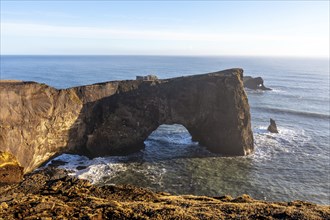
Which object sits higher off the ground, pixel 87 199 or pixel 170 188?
pixel 87 199

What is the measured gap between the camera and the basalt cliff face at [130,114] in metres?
34.2

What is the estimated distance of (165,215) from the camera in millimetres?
16719

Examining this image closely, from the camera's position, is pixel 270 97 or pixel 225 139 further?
pixel 270 97

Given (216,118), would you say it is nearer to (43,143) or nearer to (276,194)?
(276,194)

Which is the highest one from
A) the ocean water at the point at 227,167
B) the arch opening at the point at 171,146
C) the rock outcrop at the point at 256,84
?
the rock outcrop at the point at 256,84

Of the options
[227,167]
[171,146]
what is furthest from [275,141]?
[171,146]

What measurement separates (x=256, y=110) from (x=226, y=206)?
58.8m

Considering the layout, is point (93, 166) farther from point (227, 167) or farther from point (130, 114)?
point (227, 167)

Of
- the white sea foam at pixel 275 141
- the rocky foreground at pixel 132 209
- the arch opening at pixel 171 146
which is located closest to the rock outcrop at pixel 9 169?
the rocky foreground at pixel 132 209

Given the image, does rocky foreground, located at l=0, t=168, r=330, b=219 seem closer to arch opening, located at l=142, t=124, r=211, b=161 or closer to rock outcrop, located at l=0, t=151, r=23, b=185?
rock outcrop, located at l=0, t=151, r=23, b=185

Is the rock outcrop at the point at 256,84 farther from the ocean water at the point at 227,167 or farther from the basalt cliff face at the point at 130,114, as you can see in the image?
the basalt cliff face at the point at 130,114

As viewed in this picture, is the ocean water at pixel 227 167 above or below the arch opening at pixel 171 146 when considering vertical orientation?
below

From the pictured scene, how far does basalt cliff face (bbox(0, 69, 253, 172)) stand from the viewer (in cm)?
3419

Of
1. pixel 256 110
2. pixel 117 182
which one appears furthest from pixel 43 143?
pixel 256 110
